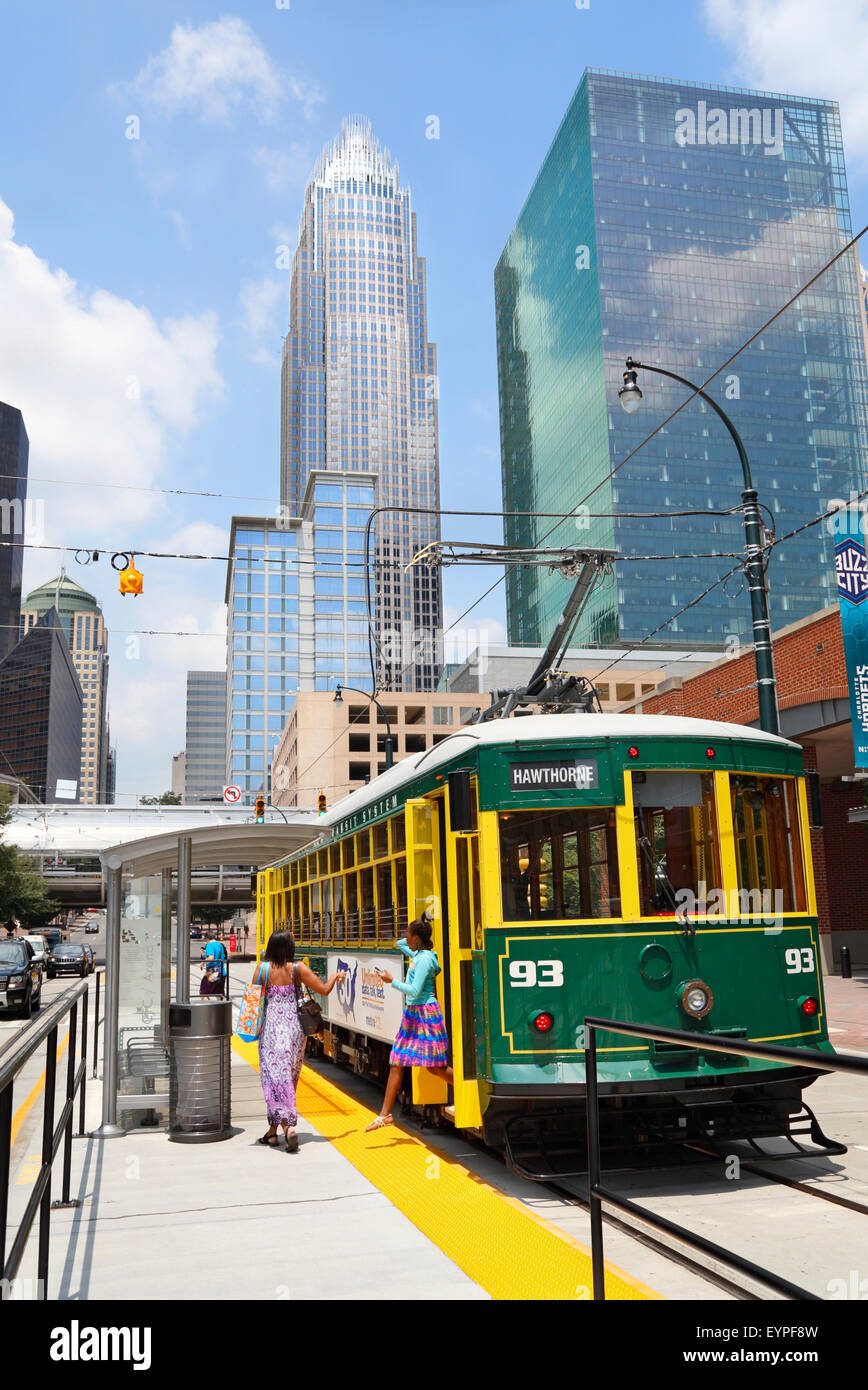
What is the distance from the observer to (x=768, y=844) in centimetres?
805

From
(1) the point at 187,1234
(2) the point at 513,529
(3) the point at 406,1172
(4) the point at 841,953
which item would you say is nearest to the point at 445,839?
(3) the point at 406,1172

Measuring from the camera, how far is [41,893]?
60.4m

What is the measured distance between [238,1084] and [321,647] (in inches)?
4770

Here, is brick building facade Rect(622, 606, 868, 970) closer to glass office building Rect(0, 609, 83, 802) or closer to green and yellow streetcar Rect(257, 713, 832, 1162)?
green and yellow streetcar Rect(257, 713, 832, 1162)

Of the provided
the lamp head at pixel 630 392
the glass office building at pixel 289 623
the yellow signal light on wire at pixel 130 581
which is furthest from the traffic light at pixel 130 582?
the glass office building at pixel 289 623

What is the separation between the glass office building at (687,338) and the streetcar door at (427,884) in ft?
334

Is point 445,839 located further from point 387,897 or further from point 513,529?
point 513,529

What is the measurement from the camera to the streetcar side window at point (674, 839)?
757 cm

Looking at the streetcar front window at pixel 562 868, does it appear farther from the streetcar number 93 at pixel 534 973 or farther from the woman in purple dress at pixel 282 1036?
the woman in purple dress at pixel 282 1036

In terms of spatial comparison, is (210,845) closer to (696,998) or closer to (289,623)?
(696,998)

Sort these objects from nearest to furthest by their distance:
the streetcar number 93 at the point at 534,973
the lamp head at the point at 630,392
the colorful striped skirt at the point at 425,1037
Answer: the streetcar number 93 at the point at 534,973 < the colorful striped skirt at the point at 425,1037 < the lamp head at the point at 630,392

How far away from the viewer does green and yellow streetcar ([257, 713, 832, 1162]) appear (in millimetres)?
7207

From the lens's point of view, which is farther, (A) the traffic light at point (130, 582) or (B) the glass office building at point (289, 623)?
(B) the glass office building at point (289, 623)

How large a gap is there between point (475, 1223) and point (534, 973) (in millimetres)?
1531
